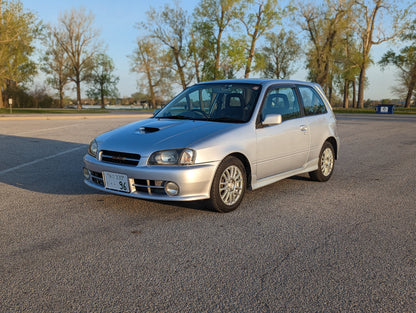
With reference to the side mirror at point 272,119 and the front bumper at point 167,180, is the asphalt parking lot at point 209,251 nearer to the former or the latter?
the front bumper at point 167,180

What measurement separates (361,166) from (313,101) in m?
2.40

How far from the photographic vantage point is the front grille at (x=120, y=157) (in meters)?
4.50

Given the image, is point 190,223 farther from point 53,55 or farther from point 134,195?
point 53,55

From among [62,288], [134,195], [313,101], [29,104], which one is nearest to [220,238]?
[134,195]

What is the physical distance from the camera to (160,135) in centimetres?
475

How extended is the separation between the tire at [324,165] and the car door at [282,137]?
1.74ft

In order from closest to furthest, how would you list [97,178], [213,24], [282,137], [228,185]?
[228,185] → [97,178] → [282,137] → [213,24]

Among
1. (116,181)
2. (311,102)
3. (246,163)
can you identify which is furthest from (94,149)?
(311,102)

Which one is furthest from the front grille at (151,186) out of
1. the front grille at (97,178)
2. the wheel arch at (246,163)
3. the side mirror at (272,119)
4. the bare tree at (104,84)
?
the bare tree at (104,84)

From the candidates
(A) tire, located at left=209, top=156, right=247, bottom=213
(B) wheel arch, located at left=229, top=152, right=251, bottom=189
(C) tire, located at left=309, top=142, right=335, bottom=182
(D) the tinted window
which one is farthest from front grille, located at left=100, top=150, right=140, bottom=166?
(C) tire, located at left=309, top=142, right=335, bottom=182

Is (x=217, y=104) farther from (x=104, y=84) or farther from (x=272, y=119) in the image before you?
(x=104, y=84)

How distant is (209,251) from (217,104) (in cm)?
259

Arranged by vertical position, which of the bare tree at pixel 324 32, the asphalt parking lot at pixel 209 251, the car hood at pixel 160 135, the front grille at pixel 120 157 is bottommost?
the asphalt parking lot at pixel 209 251

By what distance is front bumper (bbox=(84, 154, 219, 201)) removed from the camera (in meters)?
4.30
